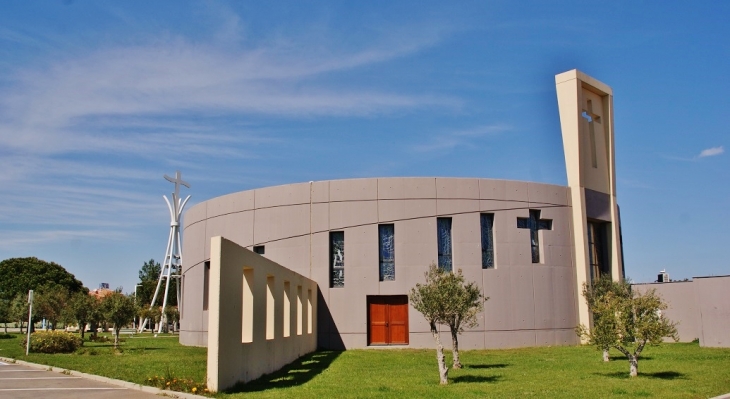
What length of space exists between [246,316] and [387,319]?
44.7ft

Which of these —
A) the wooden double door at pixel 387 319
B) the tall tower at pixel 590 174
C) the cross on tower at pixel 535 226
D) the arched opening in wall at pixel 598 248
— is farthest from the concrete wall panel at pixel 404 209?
the arched opening in wall at pixel 598 248

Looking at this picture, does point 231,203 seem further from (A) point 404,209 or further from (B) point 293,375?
(B) point 293,375

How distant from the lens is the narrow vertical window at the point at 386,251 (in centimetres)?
2958

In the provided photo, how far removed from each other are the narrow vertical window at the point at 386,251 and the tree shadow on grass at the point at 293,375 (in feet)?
16.0

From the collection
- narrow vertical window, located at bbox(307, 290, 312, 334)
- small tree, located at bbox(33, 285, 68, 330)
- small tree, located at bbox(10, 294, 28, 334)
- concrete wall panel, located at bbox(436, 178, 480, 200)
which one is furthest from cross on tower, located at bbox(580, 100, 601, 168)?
small tree, located at bbox(10, 294, 28, 334)

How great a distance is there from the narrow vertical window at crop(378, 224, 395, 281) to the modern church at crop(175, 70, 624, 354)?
0.15 feet

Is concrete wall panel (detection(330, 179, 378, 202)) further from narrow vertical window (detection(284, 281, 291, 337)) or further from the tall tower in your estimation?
the tall tower

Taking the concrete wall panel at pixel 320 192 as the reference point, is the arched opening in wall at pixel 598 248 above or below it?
below

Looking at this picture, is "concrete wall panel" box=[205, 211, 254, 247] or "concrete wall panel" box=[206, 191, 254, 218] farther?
"concrete wall panel" box=[206, 191, 254, 218]

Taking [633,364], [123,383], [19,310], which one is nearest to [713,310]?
[633,364]

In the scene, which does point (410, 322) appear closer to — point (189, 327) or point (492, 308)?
point (492, 308)

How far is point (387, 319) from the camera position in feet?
96.8

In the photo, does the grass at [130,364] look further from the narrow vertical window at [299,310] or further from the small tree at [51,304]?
the small tree at [51,304]

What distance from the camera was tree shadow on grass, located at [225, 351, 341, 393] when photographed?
15.5m
